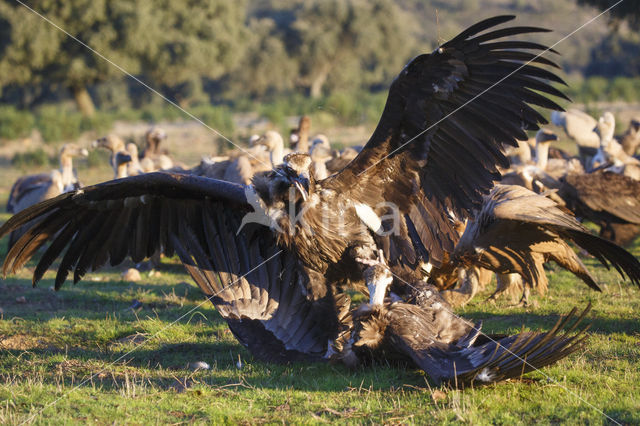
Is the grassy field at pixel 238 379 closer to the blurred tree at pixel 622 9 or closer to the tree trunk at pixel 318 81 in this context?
the blurred tree at pixel 622 9

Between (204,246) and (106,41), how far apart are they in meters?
25.6

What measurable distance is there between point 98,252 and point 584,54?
219 feet

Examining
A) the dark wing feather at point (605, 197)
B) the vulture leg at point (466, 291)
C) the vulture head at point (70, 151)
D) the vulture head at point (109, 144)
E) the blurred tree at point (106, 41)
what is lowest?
the vulture leg at point (466, 291)

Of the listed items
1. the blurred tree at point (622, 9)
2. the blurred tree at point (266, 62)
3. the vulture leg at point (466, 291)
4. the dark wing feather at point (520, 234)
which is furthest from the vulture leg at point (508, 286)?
the blurred tree at point (266, 62)

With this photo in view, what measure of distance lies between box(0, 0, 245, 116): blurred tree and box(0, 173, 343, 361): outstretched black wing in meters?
25.0

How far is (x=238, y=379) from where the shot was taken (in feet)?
16.6

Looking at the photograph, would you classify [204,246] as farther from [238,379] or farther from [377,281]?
[377,281]

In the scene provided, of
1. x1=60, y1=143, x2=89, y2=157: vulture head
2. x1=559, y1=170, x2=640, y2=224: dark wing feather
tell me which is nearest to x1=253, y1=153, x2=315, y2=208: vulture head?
x1=559, y1=170, x2=640, y2=224: dark wing feather

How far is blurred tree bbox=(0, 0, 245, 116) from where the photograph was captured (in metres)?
29.1

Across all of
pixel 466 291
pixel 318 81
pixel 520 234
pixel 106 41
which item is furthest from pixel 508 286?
pixel 318 81

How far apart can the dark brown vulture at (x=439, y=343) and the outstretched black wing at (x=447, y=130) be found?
2.17ft

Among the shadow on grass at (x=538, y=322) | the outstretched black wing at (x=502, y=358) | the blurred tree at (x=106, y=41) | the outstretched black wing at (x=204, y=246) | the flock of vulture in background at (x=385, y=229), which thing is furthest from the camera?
the blurred tree at (x=106, y=41)

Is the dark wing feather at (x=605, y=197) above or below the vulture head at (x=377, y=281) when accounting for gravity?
above

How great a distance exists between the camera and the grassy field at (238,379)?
424 centimetres
